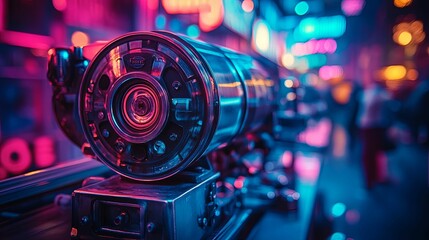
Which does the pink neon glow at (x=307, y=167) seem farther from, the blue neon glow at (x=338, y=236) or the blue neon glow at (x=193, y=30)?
the blue neon glow at (x=193, y=30)

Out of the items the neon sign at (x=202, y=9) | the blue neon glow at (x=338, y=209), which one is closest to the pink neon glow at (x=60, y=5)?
the neon sign at (x=202, y=9)

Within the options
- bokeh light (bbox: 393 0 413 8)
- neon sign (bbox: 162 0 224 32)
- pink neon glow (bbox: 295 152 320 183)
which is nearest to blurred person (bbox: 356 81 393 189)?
bokeh light (bbox: 393 0 413 8)

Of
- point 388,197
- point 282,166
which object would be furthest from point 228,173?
point 388,197

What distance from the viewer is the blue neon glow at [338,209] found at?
3.25m

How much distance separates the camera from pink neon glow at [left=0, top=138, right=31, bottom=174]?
2.66 meters

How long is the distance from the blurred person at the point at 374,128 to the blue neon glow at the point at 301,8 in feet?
14.0

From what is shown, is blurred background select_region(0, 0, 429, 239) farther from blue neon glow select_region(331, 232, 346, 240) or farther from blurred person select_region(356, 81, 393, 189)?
blurred person select_region(356, 81, 393, 189)

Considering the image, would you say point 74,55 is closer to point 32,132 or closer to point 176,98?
point 176,98

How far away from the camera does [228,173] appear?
1.37 meters

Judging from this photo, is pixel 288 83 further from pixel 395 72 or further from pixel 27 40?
pixel 395 72

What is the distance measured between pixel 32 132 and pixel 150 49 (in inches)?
125

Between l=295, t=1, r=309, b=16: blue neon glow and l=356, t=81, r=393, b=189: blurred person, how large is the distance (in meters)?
4.27

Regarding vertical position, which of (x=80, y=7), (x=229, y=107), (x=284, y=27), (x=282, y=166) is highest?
(x=284, y=27)

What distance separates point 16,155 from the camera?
9.49 feet
